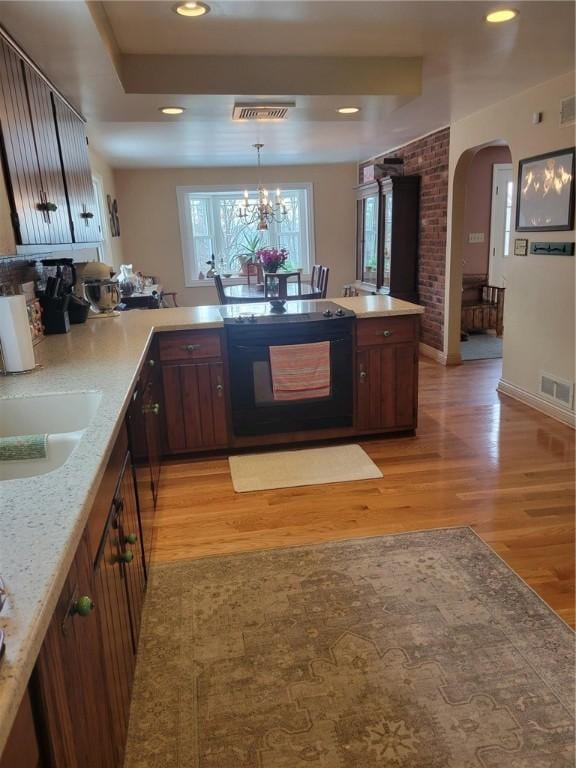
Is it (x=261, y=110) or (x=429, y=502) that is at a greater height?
(x=261, y=110)

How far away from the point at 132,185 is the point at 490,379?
18.2 feet

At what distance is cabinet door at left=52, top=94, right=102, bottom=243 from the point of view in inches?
111

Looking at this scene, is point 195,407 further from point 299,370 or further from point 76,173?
point 76,173

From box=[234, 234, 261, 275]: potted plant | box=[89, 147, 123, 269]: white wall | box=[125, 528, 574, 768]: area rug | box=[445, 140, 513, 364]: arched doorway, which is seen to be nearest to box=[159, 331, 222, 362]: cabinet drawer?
box=[125, 528, 574, 768]: area rug

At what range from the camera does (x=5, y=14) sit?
6.44 ft

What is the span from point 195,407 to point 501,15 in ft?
8.42

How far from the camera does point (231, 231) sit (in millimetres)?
8289

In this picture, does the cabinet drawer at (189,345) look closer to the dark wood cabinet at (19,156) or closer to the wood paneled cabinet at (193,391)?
the wood paneled cabinet at (193,391)

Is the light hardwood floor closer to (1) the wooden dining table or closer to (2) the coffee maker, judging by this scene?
(2) the coffee maker

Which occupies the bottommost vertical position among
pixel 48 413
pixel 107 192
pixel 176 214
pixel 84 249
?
pixel 48 413

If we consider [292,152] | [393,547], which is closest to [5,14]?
[393,547]

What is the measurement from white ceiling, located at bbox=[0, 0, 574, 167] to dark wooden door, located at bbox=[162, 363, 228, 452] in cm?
162

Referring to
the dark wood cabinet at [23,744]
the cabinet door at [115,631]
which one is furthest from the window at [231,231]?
the dark wood cabinet at [23,744]

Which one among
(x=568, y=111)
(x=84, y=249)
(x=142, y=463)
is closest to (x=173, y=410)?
(x=142, y=463)
